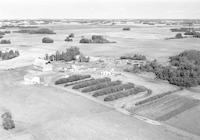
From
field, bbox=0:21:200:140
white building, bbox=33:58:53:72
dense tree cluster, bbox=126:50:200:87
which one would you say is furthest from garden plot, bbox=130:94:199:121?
white building, bbox=33:58:53:72

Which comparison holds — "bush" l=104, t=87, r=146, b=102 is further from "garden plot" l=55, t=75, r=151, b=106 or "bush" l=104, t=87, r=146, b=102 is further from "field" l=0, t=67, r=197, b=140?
"field" l=0, t=67, r=197, b=140

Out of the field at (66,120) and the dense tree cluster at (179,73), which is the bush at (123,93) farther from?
the dense tree cluster at (179,73)

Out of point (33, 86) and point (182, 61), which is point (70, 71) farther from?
point (182, 61)

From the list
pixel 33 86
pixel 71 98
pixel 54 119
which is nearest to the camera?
pixel 54 119

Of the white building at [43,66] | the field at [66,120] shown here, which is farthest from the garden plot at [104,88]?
the white building at [43,66]

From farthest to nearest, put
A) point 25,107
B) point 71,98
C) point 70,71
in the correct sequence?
point 70,71 < point 71,98 < point 25,107

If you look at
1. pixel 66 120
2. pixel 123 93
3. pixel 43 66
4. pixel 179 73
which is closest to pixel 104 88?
pixel 123 93

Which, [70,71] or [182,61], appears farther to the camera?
[182,61]

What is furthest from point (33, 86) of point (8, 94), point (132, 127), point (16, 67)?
point (132, 127)

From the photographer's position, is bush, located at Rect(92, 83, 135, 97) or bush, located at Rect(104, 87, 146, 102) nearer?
bush, located at Rect(104, 87, 146, 102)
